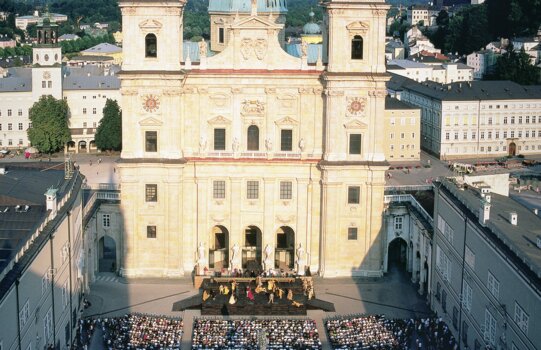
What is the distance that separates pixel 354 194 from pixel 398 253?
974cm

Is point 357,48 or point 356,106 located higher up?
point 357,48

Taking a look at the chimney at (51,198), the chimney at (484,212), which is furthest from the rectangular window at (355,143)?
the chimney at (51,198)

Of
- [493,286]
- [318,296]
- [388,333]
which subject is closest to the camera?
[493,286]

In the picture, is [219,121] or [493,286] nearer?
[493,286]

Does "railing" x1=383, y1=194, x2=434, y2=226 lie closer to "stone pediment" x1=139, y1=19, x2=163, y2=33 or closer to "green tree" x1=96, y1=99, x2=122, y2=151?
"stone pediment" x1=139, y1=19, x2=163, y2=33

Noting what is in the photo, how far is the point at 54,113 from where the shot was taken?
11750 centimetres

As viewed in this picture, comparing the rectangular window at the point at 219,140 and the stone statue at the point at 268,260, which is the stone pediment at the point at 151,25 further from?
the stone statue at the point at 268,260

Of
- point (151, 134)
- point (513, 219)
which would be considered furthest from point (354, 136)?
point (513, 219)

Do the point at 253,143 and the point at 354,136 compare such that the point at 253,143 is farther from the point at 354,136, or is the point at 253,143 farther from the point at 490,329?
the point at 490,329

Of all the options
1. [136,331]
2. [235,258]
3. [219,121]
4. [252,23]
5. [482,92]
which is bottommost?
[136,331]

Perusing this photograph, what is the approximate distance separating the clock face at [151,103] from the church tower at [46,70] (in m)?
58.3

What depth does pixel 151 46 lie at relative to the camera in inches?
2613

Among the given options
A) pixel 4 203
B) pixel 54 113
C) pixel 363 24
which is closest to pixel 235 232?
pixel 363 24

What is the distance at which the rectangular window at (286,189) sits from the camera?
2677 inches
